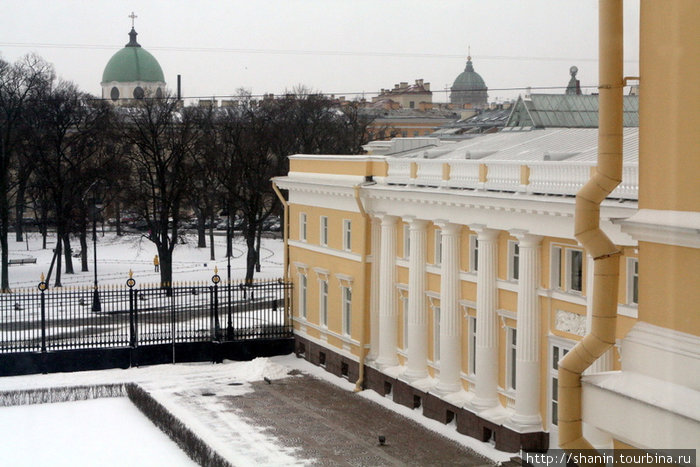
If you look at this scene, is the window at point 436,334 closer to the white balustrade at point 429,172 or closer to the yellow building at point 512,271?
the yellow building at point 512,271

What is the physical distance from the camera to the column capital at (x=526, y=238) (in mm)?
18375

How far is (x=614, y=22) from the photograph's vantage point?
5062 mm

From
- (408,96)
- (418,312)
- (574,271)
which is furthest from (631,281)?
(408,96)

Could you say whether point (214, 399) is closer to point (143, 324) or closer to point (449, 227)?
point (449, 227)

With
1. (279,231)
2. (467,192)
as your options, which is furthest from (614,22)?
(279,231)

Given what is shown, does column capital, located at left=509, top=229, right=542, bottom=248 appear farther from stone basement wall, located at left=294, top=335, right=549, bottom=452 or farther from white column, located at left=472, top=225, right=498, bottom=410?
stone basement wall, located at left=294, top=335, right=549, bottom=452

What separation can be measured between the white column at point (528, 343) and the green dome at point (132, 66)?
102m

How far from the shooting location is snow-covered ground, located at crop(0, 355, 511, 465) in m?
19.6

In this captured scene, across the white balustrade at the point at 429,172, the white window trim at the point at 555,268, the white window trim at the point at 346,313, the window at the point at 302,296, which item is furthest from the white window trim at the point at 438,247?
the window at the point at 302,296

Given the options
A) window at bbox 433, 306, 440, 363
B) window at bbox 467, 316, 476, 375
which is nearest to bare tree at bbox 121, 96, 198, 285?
window at bbox 433, 306, 440, 363

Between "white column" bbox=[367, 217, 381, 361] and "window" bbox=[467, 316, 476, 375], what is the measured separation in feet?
15.5

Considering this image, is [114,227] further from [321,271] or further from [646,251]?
[646,251]

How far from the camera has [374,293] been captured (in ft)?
84.8

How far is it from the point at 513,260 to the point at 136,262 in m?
39.4
